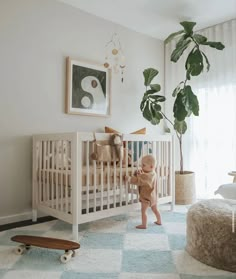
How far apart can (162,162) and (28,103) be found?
143 cm

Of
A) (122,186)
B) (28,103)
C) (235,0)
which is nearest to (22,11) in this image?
(28,103)

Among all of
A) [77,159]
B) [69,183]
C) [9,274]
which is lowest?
[9,274]

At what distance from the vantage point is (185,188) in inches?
122

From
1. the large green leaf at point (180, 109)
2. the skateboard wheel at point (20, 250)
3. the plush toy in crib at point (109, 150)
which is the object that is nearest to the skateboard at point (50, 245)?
the skateboard wheel at point (20, 250)

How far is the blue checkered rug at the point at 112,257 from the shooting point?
1415mm

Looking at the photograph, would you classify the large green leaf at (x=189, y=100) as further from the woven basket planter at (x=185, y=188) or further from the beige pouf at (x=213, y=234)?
the beige pouf at (x=213, y=234)

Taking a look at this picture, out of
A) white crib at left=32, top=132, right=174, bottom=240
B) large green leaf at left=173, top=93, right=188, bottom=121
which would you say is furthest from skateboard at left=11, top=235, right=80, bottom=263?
large green leaf at left=173, top=93, right=188, bottom=121

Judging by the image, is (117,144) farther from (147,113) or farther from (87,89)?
(147,113)

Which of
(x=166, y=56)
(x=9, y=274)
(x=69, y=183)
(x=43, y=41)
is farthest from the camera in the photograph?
(x=166, y=56)

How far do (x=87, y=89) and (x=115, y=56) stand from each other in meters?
0.62

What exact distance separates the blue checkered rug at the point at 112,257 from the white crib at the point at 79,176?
0.49 ft

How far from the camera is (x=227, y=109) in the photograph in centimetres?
311

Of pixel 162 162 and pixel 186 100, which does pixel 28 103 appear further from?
pixel 186 100

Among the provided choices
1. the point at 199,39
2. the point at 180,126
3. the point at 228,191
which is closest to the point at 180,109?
the point at 180,126
